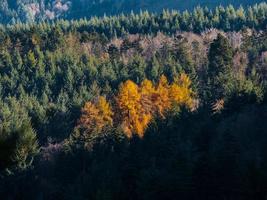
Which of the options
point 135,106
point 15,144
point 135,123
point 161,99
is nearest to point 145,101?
point 135,106

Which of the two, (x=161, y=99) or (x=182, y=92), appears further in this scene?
(x=161, y=99)

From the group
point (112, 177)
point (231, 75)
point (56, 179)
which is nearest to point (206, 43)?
point (231, 75)

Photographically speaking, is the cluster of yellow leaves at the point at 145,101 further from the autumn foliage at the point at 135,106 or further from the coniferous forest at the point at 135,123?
the coniferous forest at the point at 135,123

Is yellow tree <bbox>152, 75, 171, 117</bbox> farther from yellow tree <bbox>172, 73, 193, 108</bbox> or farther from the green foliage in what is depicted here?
the green foliage

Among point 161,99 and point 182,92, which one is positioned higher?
point 182,92

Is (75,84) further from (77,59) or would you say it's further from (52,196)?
(52,196)

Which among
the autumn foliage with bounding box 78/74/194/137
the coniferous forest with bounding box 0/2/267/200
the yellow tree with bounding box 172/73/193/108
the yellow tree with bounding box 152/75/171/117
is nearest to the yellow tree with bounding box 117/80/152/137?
the autumn foliage with bounding box 78/74/194/137

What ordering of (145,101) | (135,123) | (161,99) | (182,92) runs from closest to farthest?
1. (135,123)
2. (145,101)
3. (182,92)
4. (161,99)

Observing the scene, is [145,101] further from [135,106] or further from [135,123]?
[135,123]

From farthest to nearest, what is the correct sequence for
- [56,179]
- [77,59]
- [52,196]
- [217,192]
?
[77,59] < [56,179] < [52,196] < [217,192]
